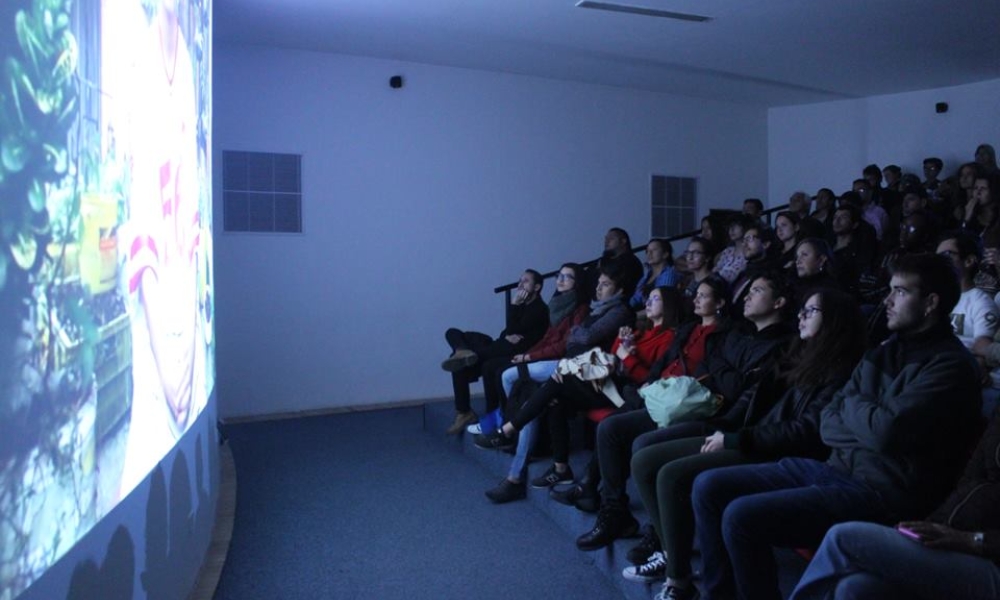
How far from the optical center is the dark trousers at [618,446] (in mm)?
3141

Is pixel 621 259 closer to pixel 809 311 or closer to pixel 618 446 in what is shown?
pixel 618 446

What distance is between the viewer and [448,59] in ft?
20.8

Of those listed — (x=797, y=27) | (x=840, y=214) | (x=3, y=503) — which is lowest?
(x=3, y=503)

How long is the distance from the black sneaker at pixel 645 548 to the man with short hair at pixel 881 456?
0.50 m

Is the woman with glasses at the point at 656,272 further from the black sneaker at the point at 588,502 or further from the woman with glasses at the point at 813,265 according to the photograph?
the black sneaker at the point at 588,502

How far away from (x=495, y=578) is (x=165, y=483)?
1.35m

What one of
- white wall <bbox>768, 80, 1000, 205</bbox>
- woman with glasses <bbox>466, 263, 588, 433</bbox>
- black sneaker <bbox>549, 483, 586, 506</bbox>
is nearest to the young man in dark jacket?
black sneaker <bbox>549, 483, 586, 506</bbox>

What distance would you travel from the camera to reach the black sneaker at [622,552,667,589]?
275cm

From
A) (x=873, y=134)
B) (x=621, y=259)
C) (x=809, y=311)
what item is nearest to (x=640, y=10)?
(x=621, y=259)

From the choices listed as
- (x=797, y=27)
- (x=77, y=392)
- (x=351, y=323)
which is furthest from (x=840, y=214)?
(x=77, y=392)

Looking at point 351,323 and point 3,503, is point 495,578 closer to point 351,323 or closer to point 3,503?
point 3,503

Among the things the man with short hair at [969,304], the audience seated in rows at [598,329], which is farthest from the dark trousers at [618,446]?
the man with short hair at [969,304]

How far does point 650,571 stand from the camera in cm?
276

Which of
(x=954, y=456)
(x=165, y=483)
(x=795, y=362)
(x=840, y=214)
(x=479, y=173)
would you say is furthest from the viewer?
(x=479, y=173)
